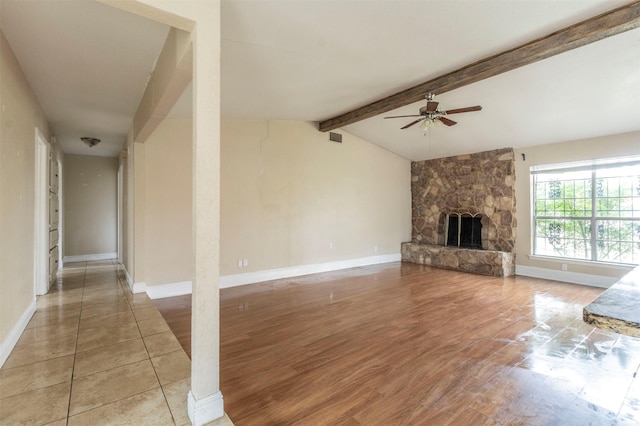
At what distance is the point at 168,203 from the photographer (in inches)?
177

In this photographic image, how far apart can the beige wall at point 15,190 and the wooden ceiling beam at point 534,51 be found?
4346mm

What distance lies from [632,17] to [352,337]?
385cm

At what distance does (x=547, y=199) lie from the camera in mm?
5992

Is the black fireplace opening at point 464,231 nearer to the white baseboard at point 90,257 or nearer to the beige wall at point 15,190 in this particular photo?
the beige wall at point 15,190

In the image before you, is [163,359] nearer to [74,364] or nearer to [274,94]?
[74,364]

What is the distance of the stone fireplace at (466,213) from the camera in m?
6.25

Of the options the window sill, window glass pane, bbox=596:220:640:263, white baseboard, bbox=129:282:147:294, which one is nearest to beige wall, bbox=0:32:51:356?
white baseboard, bbox=129:282:147:294

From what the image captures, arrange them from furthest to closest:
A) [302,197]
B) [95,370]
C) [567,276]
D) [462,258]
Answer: [462,258] < [302,197] < [567,276] < [95,370]

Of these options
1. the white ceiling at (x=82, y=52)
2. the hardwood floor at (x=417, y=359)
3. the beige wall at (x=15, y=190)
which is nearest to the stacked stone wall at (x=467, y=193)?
the hardwood floor at (x=417, y=359)

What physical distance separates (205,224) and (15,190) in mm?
2307

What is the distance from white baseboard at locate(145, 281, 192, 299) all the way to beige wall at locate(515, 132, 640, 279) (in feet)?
21.2

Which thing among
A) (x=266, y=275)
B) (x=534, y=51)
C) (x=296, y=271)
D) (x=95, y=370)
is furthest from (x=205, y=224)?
(x=296, y=271)

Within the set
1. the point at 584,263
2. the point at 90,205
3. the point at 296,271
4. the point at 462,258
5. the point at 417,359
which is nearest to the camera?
the point at 417,359

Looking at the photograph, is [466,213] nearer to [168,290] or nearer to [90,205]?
[168,290]
